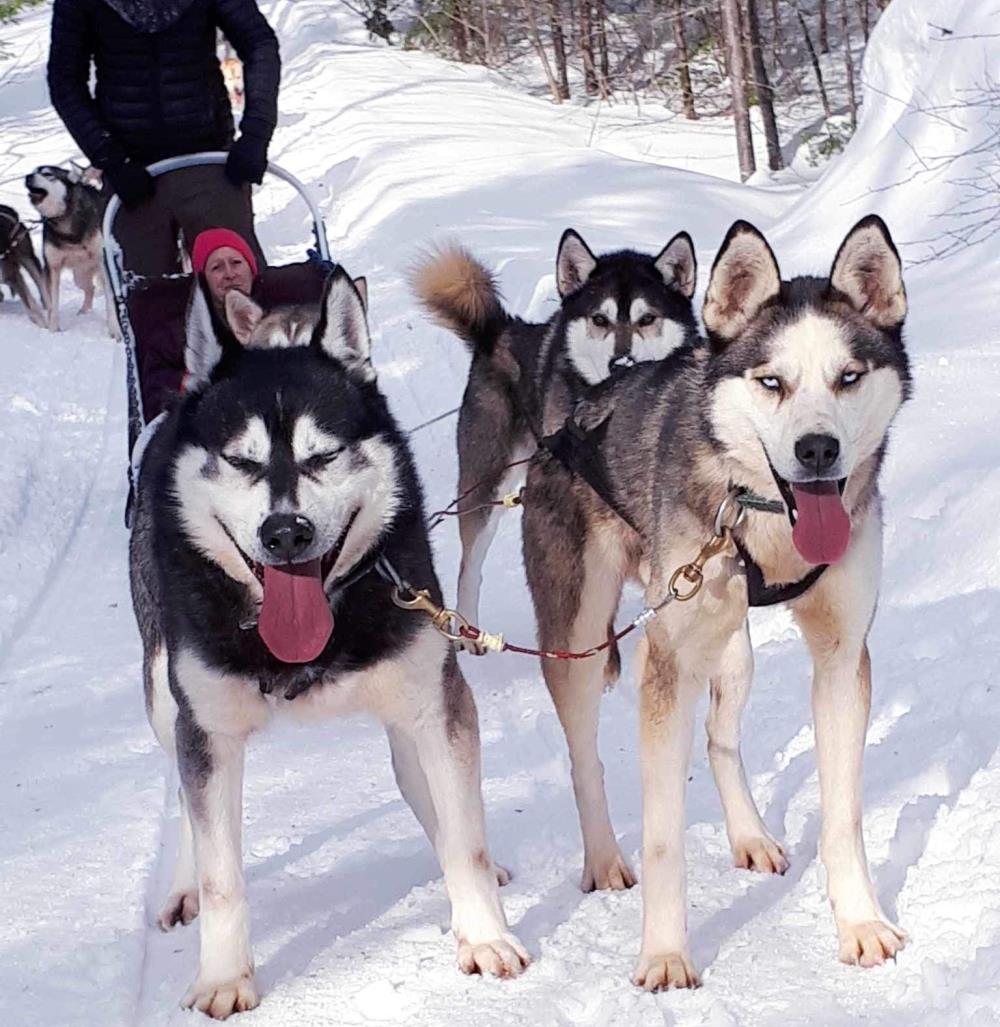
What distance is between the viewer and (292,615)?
2373mm

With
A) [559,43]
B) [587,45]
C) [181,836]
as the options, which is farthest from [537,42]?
[181,836]

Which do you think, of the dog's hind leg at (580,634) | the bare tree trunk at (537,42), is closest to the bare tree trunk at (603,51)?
the bare tree trunk at (537,42)

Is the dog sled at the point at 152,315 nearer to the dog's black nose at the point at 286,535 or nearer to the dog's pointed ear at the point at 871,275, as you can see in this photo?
the dog's black nose at the point at 286,535

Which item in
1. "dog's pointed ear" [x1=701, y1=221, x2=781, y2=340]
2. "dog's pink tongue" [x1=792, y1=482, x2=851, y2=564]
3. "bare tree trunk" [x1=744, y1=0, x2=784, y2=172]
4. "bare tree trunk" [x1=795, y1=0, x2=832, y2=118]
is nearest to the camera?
"dog's pink tongue" [x1=792, y1=482, x2=851, y2=564]

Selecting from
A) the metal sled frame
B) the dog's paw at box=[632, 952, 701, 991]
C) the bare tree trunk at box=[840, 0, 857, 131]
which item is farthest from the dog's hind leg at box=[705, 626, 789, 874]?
the bare tree trunk at box=[840, 0, 857, 131]

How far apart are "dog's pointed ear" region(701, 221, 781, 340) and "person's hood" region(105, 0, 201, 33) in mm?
2243

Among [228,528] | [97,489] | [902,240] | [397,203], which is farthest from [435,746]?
[397,203]

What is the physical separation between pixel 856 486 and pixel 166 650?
4.33 feet

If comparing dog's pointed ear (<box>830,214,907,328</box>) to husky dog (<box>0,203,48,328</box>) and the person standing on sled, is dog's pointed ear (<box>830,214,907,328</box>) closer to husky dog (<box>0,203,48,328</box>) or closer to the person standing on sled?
the person standing on sled

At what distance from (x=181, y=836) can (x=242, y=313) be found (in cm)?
156

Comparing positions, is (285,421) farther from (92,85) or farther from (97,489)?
(97,489)

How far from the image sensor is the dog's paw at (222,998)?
2447 millimetres

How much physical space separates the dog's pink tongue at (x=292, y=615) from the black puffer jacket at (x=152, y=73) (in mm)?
2095

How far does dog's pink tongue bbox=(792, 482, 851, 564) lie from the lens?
2340 mm
